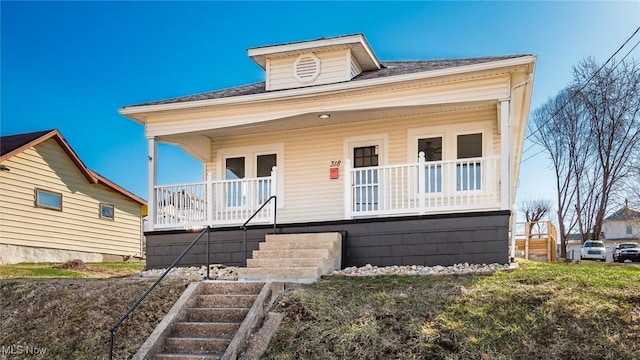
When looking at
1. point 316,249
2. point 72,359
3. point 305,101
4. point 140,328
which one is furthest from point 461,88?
point 72,359

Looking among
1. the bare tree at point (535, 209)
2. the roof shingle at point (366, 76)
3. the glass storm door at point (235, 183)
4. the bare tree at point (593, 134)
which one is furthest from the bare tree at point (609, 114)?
the glass storm door at point (235, 183)

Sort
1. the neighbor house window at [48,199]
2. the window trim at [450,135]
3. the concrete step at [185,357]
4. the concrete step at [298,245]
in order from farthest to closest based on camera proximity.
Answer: the neighbor house window at [48,199]
the window trim at [450,135]
the concrete step at [298,245]
the concrete step at [185,357]

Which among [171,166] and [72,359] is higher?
[171,166]

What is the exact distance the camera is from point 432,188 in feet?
37.0

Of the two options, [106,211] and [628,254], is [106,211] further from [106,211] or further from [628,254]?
[628,254]

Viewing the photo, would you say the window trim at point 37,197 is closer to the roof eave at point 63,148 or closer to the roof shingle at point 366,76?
the roof eave at point 63,148

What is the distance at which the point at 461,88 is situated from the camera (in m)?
10.1

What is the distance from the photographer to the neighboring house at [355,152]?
9.78 metres

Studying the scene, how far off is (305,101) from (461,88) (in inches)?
119

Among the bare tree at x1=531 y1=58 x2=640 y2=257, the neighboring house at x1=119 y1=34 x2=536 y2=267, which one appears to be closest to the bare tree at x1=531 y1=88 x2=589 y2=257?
the bare tree at x1=531 y1=58 x2=640 y2=257

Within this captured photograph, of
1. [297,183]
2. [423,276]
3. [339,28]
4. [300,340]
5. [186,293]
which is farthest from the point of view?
[339,28]

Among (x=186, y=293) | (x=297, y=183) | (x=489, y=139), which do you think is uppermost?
(x=489, y=139)

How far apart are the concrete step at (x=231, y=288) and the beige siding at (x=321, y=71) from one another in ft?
19.0

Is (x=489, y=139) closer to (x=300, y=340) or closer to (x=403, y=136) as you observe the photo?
(x=403, y=136)
